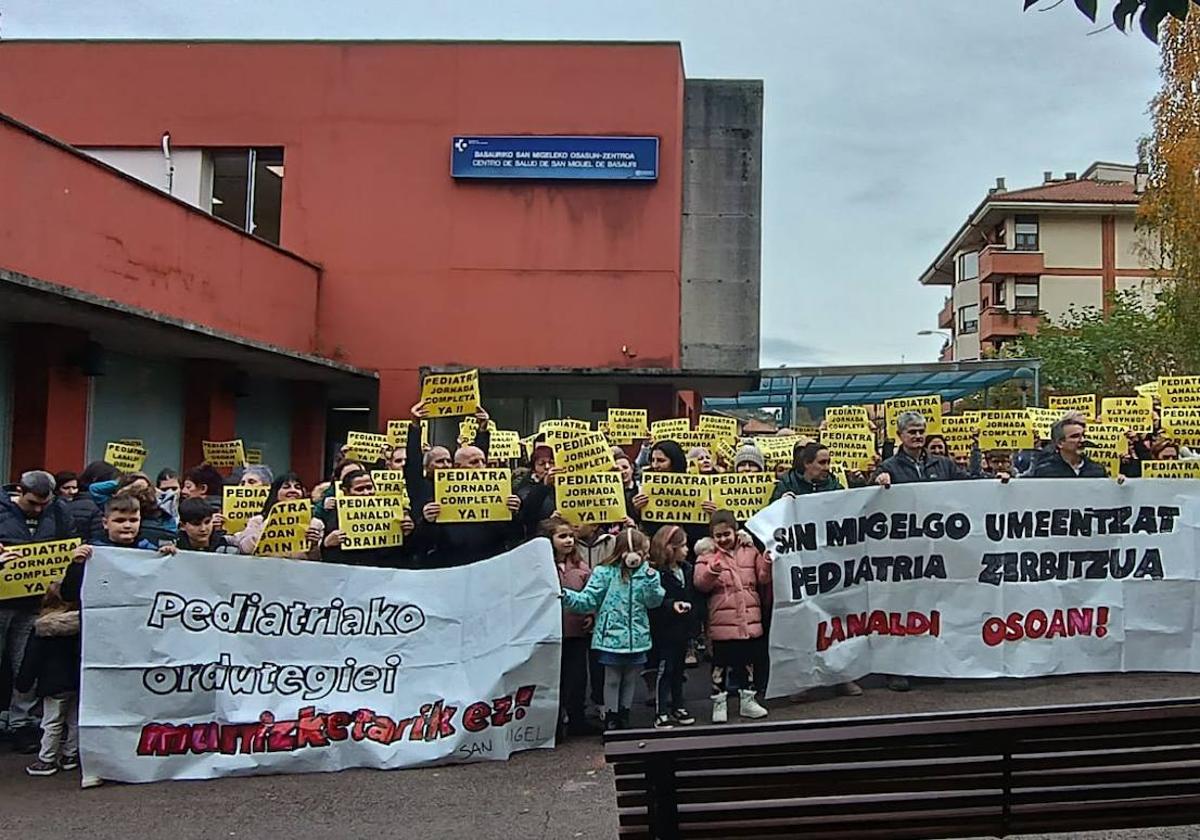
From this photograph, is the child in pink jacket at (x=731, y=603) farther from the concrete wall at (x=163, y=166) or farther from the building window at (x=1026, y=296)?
the building window at (x=1026, y=296)

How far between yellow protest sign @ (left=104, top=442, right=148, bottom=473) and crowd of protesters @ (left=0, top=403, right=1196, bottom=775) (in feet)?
4.20

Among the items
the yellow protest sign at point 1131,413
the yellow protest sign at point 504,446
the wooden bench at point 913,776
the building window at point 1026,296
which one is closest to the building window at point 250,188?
the yellow protest sign at point 504,446

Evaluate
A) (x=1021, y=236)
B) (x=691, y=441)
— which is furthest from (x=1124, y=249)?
(x=691, y=441)

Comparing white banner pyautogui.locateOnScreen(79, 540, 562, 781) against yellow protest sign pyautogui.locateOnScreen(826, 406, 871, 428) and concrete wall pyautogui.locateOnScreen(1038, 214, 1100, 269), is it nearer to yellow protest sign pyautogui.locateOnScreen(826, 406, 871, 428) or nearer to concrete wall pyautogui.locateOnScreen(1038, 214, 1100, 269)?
yellow protest sign pyautogui.locateOnScreen(826, 406, 871, 428)

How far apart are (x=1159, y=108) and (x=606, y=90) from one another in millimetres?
12587

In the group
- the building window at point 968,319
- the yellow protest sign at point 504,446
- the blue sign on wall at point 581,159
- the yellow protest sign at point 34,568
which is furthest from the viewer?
the building window at point 968,319

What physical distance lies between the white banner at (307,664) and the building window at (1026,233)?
6112cm

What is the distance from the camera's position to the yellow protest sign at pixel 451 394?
30.7 feet

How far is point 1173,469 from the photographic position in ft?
27.3

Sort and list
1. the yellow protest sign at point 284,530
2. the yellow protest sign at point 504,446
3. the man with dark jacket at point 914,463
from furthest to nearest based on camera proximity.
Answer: the yellow protest sign at point 504,446
the man with dark jacket at point 914,463
the yellow protest sign at point 284,530

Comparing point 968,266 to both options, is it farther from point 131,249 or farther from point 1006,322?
point 131,249

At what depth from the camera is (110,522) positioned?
6.55 m

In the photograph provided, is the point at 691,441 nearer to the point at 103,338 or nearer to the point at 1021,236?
the point at 103,338

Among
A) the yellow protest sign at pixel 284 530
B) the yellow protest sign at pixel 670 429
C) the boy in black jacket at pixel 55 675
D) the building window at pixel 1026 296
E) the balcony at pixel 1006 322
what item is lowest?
the boy in black jacket at pixel 55 675
